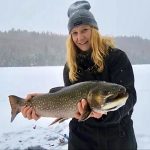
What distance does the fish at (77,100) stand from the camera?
109 inches

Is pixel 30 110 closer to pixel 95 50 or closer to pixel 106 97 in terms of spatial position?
pixel 95 50

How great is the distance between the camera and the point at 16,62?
51.6 meters

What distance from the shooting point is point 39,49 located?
2404 inches

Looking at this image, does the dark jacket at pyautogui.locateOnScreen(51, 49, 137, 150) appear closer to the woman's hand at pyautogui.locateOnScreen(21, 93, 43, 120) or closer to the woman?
the woman

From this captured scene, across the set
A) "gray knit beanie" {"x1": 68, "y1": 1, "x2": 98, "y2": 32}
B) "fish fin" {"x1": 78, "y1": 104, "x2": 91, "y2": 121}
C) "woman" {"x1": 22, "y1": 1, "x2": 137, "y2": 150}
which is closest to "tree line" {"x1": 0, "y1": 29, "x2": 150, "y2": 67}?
"gray knit beanie" {"x1": 68, "y1": 1, "x2": 98, "y2": 32}

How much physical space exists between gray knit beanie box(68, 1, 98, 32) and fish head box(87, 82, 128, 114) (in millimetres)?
972

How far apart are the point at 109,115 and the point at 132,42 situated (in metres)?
52.2

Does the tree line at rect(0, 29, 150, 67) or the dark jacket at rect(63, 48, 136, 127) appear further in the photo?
the tree line at rect(0, 29, 150, 67)

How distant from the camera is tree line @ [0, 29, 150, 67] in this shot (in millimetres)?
52225

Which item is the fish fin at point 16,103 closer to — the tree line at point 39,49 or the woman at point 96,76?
the woman at point 96,76

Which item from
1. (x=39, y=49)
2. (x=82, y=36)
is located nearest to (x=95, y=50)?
(x=82, y=36)

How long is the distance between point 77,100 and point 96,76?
467 mm

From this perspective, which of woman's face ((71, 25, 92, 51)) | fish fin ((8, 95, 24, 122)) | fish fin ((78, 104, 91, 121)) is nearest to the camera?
fish fin ((78, 104, 91, 121))

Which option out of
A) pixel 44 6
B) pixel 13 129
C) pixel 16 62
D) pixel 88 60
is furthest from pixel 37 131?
pixel 44 6
